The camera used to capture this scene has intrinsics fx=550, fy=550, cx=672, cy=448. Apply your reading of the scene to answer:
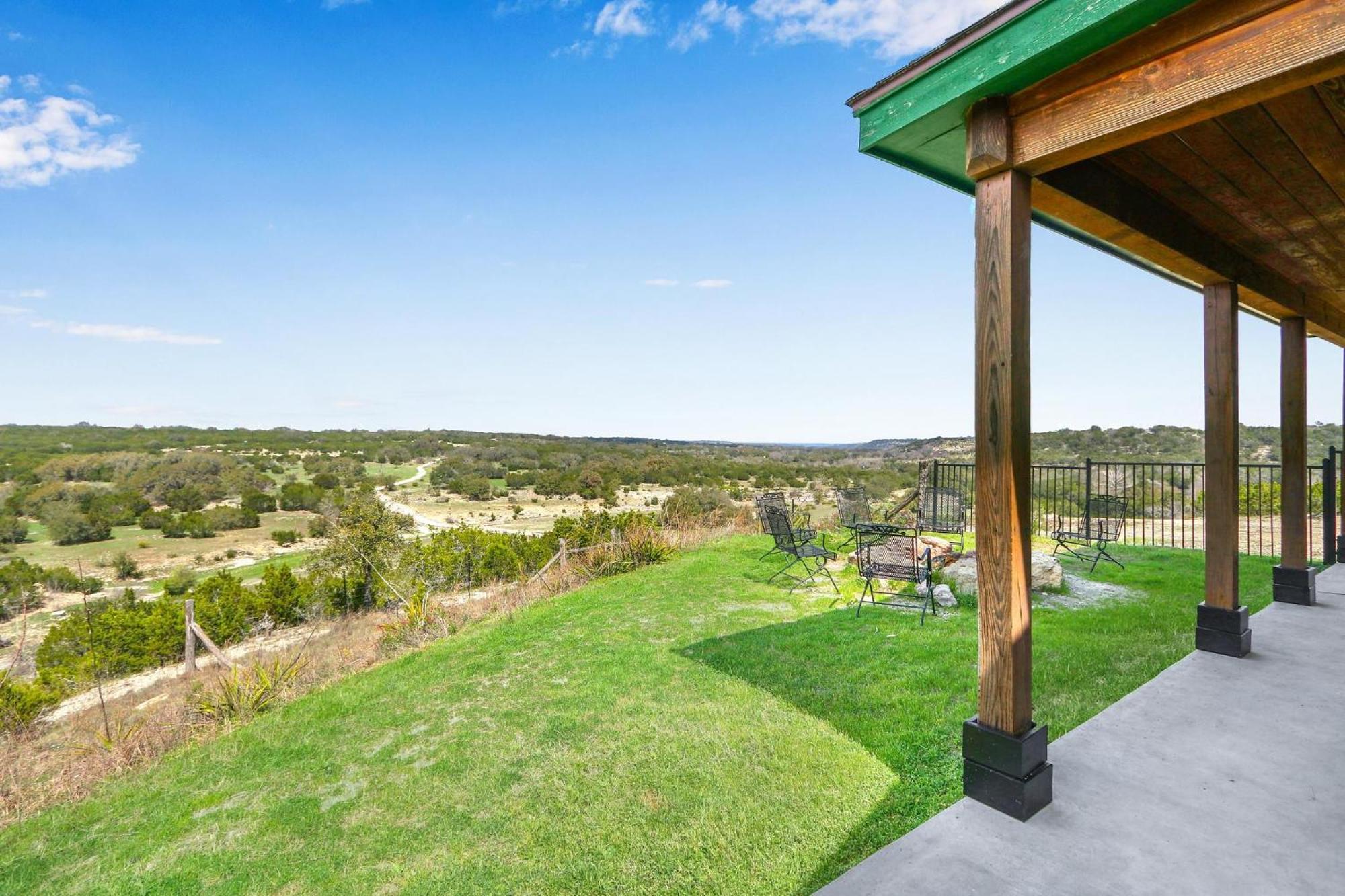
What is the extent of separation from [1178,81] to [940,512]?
8632mm

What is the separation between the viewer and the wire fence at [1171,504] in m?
5.75

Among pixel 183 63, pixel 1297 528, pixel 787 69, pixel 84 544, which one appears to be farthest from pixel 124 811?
pixel 84 544

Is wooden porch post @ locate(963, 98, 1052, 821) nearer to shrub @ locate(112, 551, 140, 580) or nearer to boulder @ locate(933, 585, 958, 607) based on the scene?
boulder @ locate(933, 585, 958, 607)

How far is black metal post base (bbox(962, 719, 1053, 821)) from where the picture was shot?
1839mm

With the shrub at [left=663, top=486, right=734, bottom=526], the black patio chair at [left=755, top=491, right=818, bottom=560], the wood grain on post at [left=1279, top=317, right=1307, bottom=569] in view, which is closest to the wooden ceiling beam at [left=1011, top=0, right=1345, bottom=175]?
the wood grain on post at [left=1279, top=317, right=1307, bottom=569]

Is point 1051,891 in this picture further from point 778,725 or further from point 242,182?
point 242,182

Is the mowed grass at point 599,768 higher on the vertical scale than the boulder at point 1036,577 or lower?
lower

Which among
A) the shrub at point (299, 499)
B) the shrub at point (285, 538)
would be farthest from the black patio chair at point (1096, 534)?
the shrub at point (299, 499)

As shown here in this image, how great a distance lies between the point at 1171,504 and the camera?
29.9 feet

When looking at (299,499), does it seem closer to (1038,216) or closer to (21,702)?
(21,702)

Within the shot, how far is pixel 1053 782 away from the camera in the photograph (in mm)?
2025

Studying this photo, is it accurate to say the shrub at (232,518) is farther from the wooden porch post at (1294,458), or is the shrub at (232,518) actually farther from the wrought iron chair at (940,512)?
the wooden porch post at (1294,458)

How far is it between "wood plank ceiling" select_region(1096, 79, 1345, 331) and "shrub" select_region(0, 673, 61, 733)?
32.1 feet

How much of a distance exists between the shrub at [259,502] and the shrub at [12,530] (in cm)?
636
